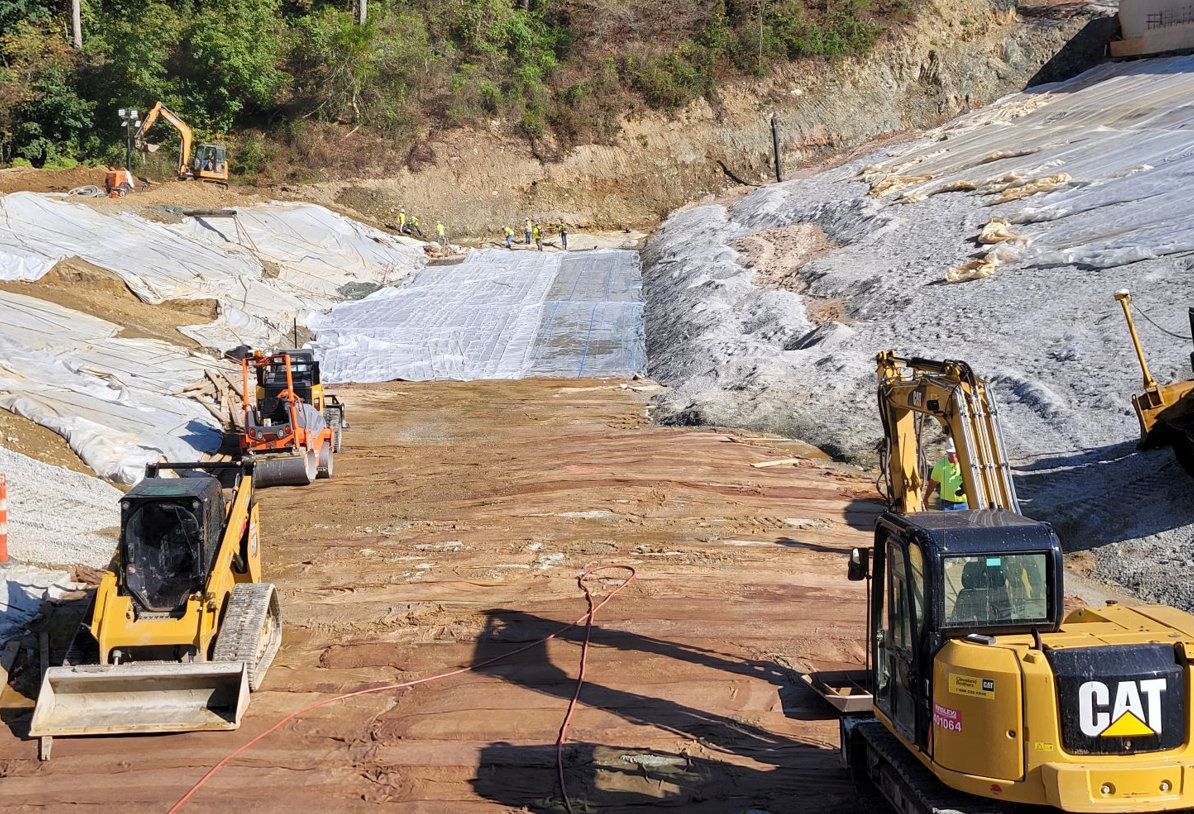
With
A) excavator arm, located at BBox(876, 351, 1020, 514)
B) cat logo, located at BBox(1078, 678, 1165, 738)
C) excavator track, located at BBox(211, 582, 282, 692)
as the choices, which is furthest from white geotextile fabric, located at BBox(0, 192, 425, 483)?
cat logo, located at BBox(1078, 678, 1165, 738)

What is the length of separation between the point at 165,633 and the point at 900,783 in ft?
19.7

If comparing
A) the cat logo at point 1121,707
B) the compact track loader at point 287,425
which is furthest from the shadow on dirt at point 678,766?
the compact track loader at point 287,425

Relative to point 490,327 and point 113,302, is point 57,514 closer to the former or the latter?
point 113,302

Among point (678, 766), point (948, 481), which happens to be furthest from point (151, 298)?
point (678, 766)

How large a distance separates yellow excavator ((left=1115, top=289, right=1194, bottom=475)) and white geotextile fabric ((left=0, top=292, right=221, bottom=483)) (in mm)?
13554

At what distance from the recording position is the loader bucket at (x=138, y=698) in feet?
27.7

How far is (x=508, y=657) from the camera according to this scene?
10.2 metres

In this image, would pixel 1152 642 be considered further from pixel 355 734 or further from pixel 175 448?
pixel 175 448

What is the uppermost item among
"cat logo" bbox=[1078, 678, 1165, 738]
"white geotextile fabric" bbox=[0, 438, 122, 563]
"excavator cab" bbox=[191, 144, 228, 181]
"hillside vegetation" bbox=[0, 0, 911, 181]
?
"hillside vegetation" bbox=[0, 0, 911, 181]

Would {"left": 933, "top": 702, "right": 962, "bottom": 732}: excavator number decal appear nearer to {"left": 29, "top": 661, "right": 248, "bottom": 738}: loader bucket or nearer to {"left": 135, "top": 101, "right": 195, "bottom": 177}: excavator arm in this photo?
{"left": 29, "top": 661, "right": 248, "bottom": 738}: loader bucket

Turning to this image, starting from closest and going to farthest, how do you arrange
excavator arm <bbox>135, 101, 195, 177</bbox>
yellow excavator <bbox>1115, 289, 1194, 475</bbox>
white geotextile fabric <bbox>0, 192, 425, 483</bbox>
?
yellow excavator <bbox>1115, 289, 1194, 475</bbox>, white geotextile fabric <bbox>0, 192, 425, 483</bbox>, excavator arm <bbox>135, 101, 195, 177</bbox>

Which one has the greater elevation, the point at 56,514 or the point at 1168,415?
the point at 1168,415

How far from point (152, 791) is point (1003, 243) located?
20992mm

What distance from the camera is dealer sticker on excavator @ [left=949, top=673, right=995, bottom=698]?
17.7 feet
